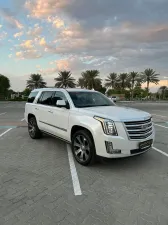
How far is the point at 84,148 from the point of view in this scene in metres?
4.58

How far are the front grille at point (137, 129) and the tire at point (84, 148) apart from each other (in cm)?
84

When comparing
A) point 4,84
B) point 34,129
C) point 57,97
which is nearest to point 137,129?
point 57,97

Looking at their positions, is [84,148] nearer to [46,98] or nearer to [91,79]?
[46,98]

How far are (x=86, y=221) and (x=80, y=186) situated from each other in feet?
3.23

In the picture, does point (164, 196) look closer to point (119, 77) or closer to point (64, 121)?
point (64, 121)

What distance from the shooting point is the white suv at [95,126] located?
404 centimetres

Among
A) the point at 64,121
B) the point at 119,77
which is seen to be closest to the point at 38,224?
the point at 64,121

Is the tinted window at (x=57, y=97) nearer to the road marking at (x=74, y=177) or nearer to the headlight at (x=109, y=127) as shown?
the road marking at (x=74, y=177)

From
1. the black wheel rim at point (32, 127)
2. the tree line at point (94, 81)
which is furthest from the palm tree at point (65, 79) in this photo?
the black wheel rim at point (32, 127)

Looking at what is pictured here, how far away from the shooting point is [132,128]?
4.15m

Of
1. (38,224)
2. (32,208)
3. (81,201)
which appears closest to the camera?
(38,224)

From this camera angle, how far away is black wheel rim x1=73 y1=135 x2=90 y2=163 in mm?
4501

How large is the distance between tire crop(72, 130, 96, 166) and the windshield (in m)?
0.85

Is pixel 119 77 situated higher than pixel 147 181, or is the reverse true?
pixel 119 77
